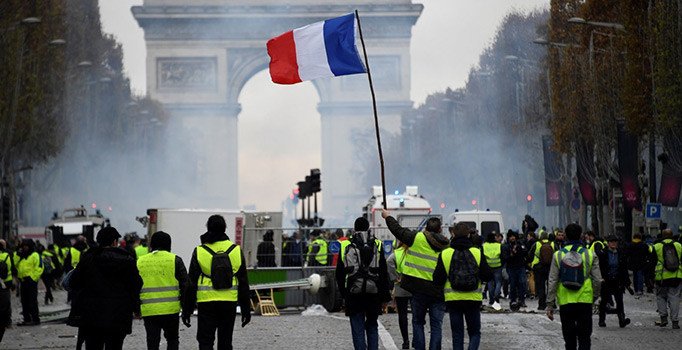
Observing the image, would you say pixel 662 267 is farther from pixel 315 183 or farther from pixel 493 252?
pixel 315 183

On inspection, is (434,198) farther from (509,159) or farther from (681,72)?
(681,72)

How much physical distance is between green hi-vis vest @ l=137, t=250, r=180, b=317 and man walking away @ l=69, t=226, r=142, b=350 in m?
0.81

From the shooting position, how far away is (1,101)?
51438 mm

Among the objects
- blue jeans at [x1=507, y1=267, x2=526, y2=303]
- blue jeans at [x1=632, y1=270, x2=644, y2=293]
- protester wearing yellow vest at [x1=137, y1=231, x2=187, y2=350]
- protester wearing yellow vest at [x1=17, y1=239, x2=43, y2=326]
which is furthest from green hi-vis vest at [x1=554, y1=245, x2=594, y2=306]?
blue jeans at [x1=632, y1=270, x2=644, y2=293]

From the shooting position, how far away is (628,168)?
44906 mm

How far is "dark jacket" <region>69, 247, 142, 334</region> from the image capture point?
16.7 m

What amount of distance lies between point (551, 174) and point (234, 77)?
61961 mm

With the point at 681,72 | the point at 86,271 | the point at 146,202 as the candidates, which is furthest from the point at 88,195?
the point at 86,271

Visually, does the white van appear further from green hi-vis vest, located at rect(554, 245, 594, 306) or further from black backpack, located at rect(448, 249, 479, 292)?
black backpack, located at rect(448, 249, 479, 292)

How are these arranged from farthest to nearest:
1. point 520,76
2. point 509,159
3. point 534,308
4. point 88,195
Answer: point 88,195 < point 509,159 < point 520,76 < point 534,308

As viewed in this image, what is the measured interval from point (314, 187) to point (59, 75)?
55.6 feet

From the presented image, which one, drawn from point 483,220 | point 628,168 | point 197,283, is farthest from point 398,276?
point 628,168

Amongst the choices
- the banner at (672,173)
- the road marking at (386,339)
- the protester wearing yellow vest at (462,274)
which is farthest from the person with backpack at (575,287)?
the banner at (672,173)

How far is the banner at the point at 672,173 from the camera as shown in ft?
139
